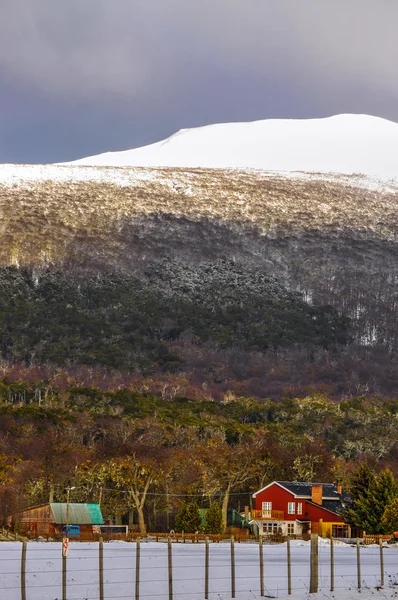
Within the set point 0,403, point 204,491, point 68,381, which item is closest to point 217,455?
point 204,491

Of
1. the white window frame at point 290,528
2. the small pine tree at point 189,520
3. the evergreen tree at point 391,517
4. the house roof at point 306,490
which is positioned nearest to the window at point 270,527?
the white window frame at point 290,528

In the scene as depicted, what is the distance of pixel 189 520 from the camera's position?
7906cm

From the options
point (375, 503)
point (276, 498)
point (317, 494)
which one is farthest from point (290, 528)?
point (375, 503)

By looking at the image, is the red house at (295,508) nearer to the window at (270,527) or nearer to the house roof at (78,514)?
the window at (270,527)

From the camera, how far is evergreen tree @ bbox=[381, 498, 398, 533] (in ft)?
226

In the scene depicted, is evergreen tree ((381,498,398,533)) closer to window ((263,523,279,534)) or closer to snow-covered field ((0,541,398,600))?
snow-covered field ((0,541,398,600))

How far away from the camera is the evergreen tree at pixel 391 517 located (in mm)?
69000

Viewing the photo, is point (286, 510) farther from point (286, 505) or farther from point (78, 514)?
point (78, 514)

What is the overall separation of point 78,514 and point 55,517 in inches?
112

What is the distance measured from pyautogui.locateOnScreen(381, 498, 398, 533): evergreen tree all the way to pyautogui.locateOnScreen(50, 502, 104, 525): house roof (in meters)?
27.6

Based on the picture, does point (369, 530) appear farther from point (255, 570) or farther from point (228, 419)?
point (228, 419)

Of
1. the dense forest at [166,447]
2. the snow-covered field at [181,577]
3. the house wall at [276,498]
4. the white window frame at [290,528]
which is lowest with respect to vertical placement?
the white window frame at [290,528]

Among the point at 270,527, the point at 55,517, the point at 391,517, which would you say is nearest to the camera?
the point at 391,517

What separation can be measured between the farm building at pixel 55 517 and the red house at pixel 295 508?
15.4 metres
